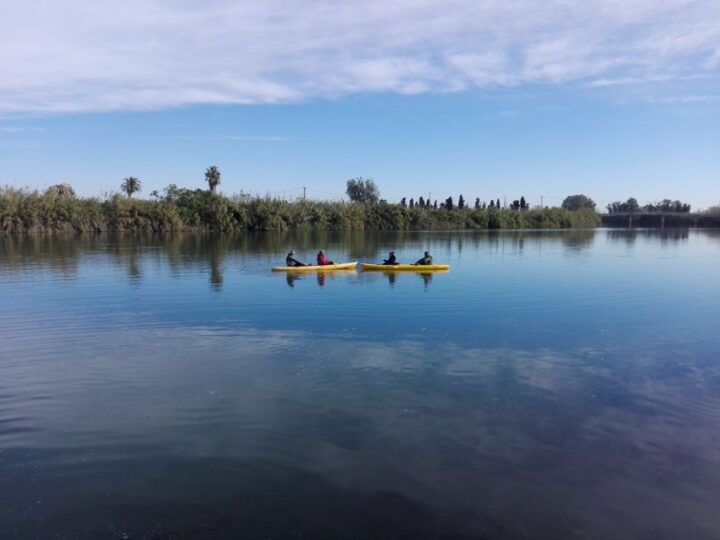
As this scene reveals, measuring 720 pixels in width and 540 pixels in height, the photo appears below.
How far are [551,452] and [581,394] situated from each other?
8.35 feet

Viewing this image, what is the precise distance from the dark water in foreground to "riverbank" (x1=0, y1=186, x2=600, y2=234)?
5222cm

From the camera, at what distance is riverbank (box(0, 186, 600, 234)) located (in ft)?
206

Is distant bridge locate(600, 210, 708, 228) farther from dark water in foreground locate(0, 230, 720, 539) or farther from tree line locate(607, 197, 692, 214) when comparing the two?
dark water in foreground locate(0, 230, 720, 539)

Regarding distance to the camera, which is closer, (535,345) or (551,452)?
(551,452)

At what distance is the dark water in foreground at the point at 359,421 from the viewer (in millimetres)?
6109

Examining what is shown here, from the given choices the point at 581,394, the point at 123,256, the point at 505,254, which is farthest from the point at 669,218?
the point at 581,394

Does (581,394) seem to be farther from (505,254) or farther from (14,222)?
(14,222)

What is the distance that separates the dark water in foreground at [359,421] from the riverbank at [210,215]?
52.2 m

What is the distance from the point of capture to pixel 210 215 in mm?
77375

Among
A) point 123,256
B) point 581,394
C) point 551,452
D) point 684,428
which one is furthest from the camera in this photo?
point 123,256

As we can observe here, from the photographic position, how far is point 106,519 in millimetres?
5988

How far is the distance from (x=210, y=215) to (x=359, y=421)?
72.7 m

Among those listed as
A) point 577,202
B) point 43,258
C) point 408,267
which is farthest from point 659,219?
point 43,258

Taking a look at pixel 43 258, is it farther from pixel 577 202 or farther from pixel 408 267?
pixel 577 202
